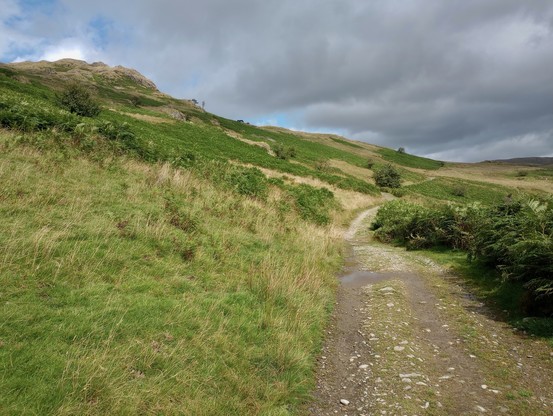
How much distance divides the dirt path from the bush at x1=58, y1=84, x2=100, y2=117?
31.9 meters

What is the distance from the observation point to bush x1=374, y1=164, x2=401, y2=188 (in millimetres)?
58803

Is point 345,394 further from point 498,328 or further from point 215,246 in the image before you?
point 215,246

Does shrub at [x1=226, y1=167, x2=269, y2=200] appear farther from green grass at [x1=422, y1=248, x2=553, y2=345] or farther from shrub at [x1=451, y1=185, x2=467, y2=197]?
shrub at [x1=451, y1=185, x2=467, y2=197]

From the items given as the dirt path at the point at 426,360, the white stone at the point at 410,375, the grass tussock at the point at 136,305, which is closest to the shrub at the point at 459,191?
the dirt path at the point at 426,360

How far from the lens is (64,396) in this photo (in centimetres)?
373

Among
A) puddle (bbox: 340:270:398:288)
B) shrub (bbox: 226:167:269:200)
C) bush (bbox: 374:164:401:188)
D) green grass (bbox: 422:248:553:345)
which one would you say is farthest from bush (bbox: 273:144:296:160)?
puddle (bbox: 340:270:398:288)

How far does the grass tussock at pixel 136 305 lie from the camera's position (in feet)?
13.3

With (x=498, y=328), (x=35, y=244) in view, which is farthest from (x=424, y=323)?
(x=35, y=244)

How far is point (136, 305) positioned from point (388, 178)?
5778cm

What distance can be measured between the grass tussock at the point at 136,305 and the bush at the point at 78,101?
80.8ft

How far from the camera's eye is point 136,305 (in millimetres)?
5594

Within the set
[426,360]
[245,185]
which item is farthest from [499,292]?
[245,185]

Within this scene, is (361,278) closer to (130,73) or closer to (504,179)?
(504,179)

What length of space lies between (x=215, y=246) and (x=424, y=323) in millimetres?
5342
